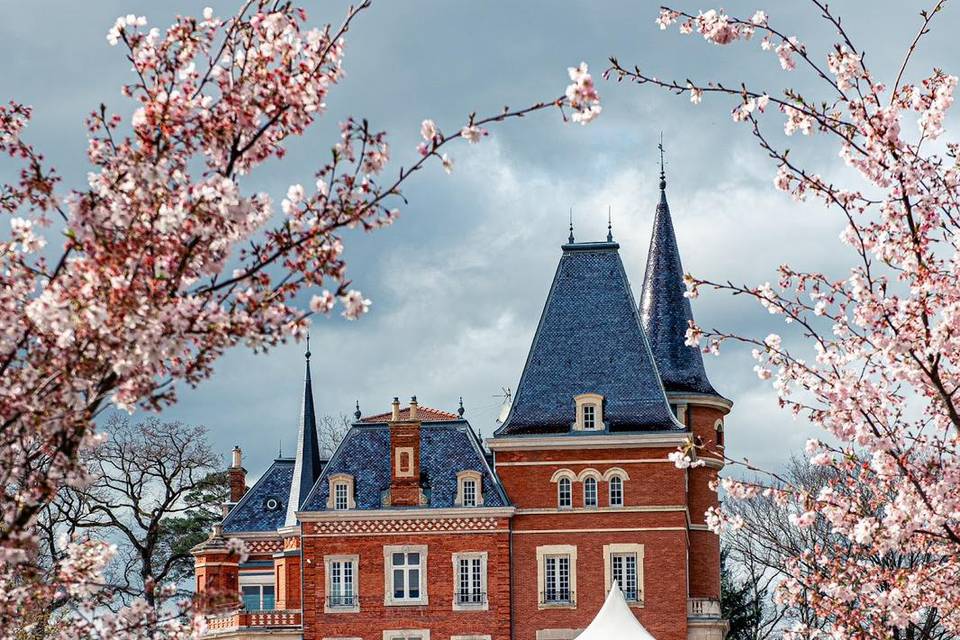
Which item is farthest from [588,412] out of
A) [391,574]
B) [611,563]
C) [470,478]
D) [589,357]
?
[391,574]

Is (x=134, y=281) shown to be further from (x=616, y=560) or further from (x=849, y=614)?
(x=616, y=560)

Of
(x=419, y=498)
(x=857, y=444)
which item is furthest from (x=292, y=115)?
(x=419, y=498)

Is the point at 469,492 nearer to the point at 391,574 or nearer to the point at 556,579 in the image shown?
the point at 391,574

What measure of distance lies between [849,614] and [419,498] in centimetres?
2709

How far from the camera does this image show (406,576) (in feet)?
133

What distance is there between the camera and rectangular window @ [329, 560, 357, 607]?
40562 millimetres

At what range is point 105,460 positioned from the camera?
49.2 meters

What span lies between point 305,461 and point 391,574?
6532 millimetres

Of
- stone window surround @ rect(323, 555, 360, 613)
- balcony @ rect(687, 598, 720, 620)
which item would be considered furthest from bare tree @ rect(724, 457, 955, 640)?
stone window surround @ rect(323, 555, 360, 613)

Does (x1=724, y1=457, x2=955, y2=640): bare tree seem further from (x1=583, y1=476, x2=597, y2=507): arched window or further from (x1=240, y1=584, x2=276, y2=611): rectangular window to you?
(x1=240, y1=584, x2=276, y2=611): rectangular window

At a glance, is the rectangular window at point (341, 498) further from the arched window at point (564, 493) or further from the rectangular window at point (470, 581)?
the arched window at point (564, 493)

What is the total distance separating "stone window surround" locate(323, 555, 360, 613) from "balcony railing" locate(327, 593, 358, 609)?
26 millimetres

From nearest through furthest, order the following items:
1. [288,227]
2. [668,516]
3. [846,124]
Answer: [288,227] → [846,124] → [668,516]

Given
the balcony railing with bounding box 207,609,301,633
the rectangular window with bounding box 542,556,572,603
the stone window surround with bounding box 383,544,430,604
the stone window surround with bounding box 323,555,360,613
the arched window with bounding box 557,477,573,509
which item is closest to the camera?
the rectangular window with bounding box 542,556,572,603
